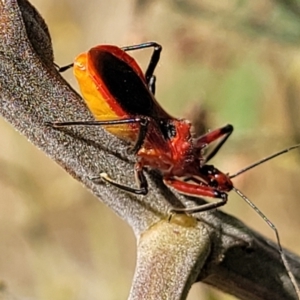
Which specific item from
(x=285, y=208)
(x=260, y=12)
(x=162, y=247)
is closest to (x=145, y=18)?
(x=260, y=12)

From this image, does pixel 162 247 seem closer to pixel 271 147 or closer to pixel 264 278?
Result: pixel 264 278

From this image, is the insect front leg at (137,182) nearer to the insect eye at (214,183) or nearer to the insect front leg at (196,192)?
the insect front leg at (196,192)

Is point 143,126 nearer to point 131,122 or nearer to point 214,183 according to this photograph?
point 131,122

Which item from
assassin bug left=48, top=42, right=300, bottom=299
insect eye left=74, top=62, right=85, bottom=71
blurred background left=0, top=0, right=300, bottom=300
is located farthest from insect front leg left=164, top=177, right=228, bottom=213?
blurred background left=0, top=0, right=300, bottom=300

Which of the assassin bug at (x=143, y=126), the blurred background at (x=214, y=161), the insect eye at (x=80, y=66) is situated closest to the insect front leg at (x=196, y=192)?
the assassin bug at (x=143, y=126)

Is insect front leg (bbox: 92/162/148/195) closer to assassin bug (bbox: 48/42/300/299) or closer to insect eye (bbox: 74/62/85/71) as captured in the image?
assassin bug (bbox: 48/42/300/299)
